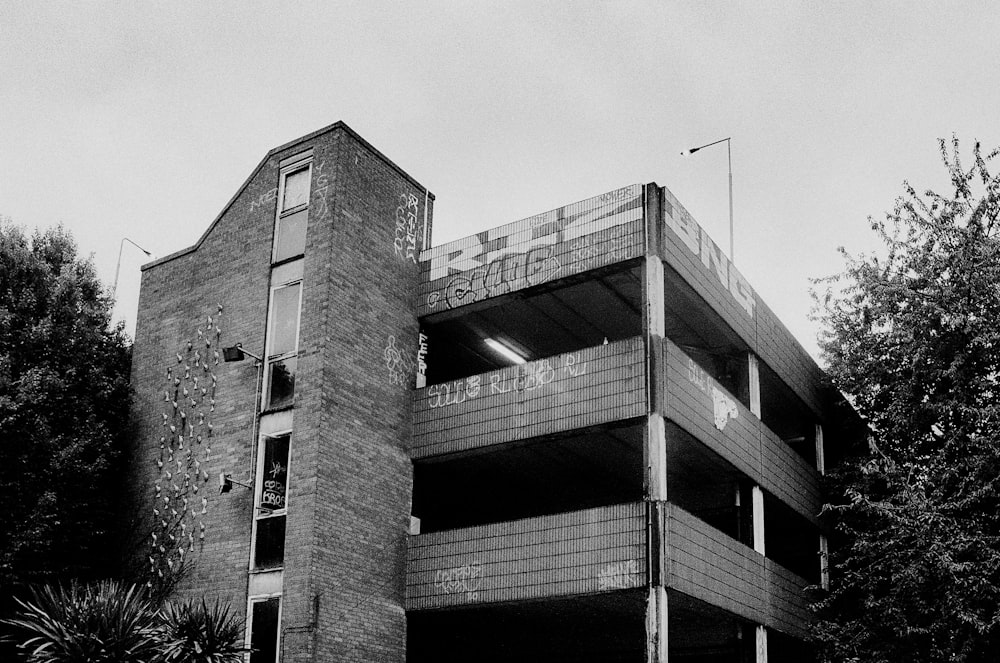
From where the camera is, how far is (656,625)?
15211 millimetres

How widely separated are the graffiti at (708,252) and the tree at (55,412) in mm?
9574

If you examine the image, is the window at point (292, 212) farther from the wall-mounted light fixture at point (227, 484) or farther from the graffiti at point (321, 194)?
the wall-mounted light fixture at point (227, 484)

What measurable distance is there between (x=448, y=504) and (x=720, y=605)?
5649 mm

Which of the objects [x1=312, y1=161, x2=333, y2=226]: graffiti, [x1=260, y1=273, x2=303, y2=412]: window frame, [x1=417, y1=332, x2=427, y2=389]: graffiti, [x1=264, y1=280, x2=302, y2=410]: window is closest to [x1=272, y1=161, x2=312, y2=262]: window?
[x1=312, y1=161, x2=333, y2=226]: graffiti

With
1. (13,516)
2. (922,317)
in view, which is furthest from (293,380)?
(922,317)

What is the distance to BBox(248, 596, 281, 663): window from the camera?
16.2 m

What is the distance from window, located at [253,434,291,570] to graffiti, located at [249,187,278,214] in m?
4.26

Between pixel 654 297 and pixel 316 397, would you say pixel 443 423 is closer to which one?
pixel 316 397

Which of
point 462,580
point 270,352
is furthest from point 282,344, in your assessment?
point 462,580

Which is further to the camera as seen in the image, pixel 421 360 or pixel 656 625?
pixel 421 360

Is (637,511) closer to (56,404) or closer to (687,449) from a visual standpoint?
(687,449)

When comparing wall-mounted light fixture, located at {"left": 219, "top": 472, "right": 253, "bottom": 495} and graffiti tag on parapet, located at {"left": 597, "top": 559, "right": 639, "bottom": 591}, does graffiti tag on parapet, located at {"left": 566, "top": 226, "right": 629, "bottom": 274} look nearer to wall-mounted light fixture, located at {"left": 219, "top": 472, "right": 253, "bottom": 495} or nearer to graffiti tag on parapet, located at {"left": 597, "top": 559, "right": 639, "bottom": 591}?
graffiti tag on parapet, located at {"left": 597, "top": 559, "right": 639, "bottom": 591}

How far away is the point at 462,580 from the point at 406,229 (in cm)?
609

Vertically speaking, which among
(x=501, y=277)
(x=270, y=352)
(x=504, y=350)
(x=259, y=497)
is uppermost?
(x=501, y=277)
